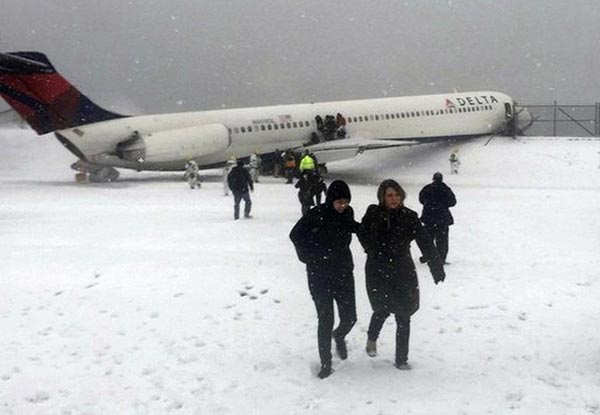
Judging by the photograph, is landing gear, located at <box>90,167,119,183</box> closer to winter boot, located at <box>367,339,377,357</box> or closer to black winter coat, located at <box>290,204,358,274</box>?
winter boot, located at <box>367,339,377,357</box>

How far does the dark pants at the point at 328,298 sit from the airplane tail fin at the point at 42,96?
2302 centimetres

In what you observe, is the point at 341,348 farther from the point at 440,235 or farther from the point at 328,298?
the point at 440,235

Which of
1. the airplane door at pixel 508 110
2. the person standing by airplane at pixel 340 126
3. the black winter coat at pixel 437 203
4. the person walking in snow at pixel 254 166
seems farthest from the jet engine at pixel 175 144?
the airplane door at pixel 508 110

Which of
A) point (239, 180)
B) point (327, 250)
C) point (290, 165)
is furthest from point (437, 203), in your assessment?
point (290, 165)

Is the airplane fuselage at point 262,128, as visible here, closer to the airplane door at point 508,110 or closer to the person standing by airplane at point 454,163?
the airplane door at point 508,110

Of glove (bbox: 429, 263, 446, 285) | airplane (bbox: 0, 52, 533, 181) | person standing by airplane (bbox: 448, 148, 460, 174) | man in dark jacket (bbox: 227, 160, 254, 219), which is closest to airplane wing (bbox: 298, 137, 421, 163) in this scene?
airplane (bbox: 0, 52, 533, 181)

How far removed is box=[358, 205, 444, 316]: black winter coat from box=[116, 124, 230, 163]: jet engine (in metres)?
22.9

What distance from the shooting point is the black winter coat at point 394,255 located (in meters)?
7.20

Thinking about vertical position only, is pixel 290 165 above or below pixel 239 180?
above

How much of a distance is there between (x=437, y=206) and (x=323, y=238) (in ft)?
17.5

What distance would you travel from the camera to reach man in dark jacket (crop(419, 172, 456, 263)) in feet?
39.5

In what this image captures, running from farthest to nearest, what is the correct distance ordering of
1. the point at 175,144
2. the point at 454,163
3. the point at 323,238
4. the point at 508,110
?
the point at 508,110 → the point at 454,163 → the point at 175,144 → the point at 323,238

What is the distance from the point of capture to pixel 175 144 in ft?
97.6

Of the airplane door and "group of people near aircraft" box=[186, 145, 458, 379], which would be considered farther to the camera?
the airplane door
